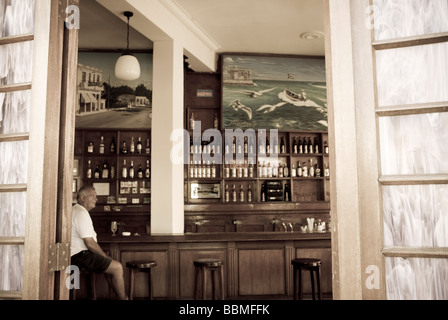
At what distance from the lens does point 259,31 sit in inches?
276

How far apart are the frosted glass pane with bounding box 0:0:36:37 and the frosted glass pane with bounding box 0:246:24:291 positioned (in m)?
1.14

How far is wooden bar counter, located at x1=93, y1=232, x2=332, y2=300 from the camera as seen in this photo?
527 centimetres

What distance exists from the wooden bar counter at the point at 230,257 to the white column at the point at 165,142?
0.63 metres

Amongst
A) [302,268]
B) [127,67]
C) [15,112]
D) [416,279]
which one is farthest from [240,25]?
[416,279]

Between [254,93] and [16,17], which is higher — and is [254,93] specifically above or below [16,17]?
above

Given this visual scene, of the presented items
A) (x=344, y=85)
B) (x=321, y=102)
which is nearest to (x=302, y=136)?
(x=321, y=102)

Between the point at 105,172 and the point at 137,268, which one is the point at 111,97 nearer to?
the point at 105,172

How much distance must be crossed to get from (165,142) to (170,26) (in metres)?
1.71

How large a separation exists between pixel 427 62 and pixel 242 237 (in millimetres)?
4011

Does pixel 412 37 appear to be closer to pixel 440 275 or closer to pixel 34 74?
pixel 440 275

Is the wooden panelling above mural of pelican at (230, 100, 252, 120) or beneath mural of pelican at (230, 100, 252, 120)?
beneath

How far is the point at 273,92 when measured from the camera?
8094 mm

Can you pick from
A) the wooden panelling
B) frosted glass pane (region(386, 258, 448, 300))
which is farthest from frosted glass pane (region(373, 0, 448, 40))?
the wooden panelling

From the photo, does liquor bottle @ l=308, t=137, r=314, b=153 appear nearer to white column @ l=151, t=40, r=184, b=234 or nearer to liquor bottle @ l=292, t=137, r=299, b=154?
liquor bottle @ l=292, t=137, r=299, b=154
